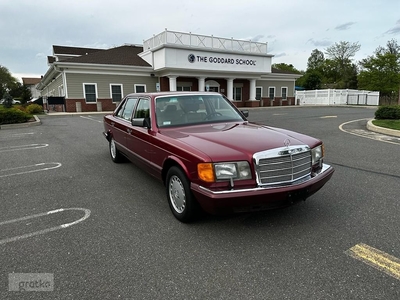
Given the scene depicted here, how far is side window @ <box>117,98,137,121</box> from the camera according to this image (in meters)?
5.50

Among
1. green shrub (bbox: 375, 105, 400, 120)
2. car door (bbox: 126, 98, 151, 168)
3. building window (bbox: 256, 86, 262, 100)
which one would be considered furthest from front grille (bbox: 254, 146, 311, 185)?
building window (bbox: 256, 86, 262, 100)

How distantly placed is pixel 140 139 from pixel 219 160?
80.5 inches

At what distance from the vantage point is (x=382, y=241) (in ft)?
9.94

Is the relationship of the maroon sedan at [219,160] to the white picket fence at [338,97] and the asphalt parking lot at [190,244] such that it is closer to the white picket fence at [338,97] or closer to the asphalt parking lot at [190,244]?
the asphalt parking lot at [190,244]

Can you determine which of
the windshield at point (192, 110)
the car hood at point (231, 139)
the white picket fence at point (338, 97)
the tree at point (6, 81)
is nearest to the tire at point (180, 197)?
the car hood at point (231, 139)

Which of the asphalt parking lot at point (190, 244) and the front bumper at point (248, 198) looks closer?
the asphalt parking lot at point (190, 244)

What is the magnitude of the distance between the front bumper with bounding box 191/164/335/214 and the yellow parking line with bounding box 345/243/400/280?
74 cm

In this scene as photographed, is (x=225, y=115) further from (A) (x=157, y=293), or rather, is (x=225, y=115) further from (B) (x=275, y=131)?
(A) (x=157, y=293)

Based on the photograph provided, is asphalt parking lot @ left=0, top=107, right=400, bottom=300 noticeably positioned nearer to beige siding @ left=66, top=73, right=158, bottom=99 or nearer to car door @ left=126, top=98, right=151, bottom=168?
car door @ left=126, top=98, right=151, bottom=168

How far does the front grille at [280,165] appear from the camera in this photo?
303 cm

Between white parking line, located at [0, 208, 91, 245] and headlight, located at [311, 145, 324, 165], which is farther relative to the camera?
headlight, located at [311, 145, 324, 165]

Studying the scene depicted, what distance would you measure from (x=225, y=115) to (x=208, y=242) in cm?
232

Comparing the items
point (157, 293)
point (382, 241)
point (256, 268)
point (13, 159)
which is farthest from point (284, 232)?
point (13, 159)

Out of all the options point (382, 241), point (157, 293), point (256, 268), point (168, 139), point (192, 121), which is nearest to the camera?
point (157, 293)
